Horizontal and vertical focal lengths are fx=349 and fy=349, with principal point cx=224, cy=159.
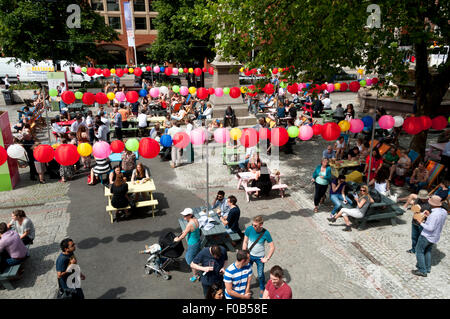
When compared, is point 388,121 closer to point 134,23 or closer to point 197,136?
point 197,136

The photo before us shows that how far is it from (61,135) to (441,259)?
1465 centimetres

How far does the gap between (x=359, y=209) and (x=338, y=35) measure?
481cm

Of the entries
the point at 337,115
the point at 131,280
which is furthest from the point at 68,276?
the point at 337,115

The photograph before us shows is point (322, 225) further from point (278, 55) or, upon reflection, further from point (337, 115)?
point (337, 115)

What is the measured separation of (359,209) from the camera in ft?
29.2

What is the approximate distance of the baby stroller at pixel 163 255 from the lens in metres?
7.24

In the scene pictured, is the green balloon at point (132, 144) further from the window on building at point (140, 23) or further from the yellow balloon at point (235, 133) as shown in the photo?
the window on building at point (140, 23)

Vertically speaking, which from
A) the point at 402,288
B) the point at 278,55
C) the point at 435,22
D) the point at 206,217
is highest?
the point at 435,22

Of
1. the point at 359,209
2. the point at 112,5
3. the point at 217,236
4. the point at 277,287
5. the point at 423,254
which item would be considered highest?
the point at 112,5

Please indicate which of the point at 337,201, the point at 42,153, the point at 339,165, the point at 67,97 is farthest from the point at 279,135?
the point at 67,97

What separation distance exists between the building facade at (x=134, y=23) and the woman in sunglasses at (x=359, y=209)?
45.3 m

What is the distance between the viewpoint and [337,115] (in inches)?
686

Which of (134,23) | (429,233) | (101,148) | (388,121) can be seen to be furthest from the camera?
(134,23)

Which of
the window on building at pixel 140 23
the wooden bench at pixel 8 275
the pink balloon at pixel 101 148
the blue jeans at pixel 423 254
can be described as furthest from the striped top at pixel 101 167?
the window on building at pixel 140 23
